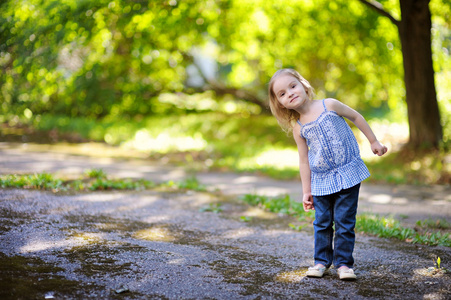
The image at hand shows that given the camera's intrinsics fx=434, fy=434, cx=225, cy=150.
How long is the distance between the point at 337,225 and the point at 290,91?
1.02m

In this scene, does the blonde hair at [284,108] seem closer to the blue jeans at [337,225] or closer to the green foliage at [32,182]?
the blue jeans at [337,225]

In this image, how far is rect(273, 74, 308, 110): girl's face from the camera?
317cm

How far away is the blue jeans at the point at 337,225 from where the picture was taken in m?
3.06

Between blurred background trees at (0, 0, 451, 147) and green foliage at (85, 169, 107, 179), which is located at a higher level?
blurred background trees at (0, 0, 451, 147)

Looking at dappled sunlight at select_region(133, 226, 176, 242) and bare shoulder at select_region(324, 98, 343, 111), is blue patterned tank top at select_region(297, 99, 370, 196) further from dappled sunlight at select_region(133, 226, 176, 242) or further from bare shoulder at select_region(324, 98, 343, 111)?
dappled sunlight at select_region(133, 226, 176, 242)

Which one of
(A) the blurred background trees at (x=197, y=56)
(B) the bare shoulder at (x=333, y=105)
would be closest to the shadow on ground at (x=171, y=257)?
(B) the bare shoulder at (x=333, y=105)

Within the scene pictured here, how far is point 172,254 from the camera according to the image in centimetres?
332

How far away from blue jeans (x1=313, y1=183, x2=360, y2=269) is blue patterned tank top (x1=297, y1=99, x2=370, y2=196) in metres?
0.09

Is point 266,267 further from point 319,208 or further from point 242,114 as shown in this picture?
point 242,114

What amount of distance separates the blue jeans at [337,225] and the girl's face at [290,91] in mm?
710

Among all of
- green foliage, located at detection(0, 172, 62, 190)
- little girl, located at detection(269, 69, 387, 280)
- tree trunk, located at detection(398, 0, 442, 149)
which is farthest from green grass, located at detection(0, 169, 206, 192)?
tree trunk, located at detection(398, 0, 442, 149)

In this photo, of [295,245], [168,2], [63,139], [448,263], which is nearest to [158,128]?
[63,139]

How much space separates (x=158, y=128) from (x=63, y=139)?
2619 millimetres

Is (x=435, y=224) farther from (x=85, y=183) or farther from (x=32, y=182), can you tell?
(x=32, y=182)
